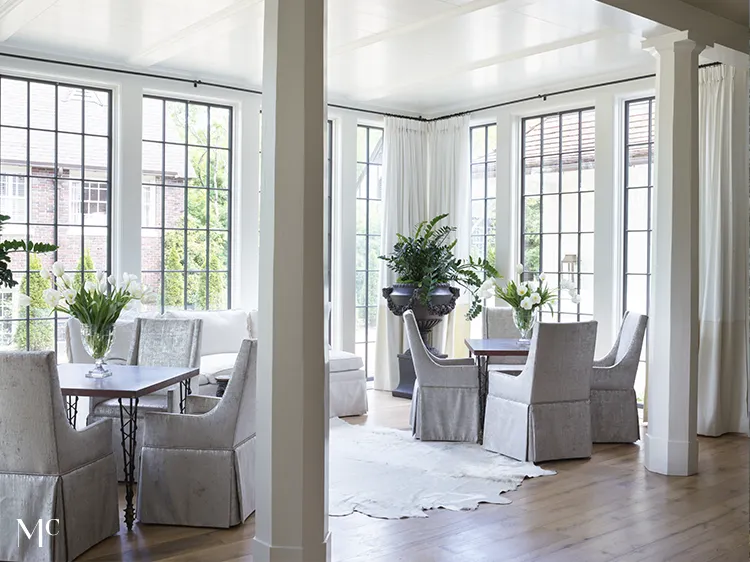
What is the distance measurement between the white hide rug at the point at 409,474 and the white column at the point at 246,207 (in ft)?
6.24

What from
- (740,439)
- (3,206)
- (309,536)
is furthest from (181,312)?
(740,439)

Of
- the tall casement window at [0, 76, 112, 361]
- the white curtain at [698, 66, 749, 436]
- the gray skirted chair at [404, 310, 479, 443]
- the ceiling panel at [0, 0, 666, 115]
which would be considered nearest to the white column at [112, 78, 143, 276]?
the tall casement window at [0, 76, 112, 361]

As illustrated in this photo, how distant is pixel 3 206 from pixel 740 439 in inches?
243

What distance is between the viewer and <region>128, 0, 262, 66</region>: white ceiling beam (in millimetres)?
5254

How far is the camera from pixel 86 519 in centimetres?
376

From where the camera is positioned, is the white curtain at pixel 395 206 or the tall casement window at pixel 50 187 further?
the white curtain at pixel 395 206

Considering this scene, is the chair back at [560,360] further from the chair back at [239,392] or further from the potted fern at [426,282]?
the potted fern at [426,282]

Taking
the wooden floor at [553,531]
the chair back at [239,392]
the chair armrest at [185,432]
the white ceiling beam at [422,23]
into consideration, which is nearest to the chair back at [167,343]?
the chair armrest at [185,432]

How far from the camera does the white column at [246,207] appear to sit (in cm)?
757

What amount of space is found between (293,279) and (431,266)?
4.65m

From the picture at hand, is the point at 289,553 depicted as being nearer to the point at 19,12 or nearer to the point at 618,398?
the point at 618,398

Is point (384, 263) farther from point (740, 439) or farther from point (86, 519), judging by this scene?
point (86, 519)

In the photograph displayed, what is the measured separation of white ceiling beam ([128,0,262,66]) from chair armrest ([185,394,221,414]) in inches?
99.0

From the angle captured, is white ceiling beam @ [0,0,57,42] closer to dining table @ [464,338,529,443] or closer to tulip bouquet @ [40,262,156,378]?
tulip bouquet @ [40,262,156,378]
